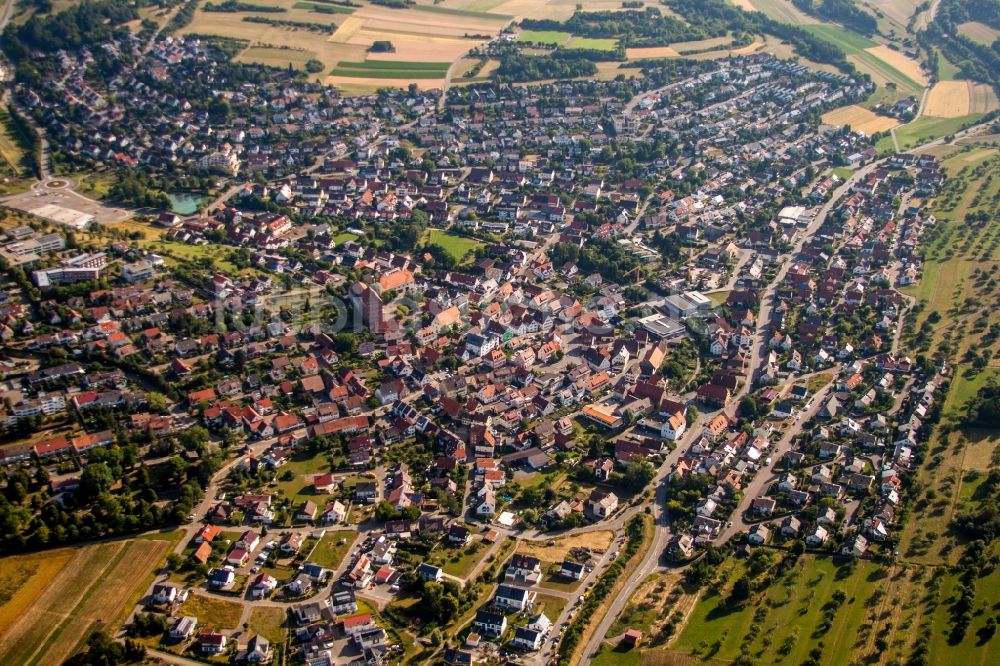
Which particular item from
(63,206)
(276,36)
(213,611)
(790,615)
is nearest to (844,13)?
(276,36)

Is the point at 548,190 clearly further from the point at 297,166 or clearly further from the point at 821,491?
the point at 821,491

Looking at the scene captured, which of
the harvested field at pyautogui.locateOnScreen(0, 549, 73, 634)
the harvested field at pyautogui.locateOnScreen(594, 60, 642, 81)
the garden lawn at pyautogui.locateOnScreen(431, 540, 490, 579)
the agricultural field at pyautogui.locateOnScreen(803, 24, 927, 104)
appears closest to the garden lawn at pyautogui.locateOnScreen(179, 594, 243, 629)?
the harvested field at pyautogui.locateOnScreen(0, 549, 73, 634)

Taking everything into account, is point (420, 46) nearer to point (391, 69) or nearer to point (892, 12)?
point (391, 69)

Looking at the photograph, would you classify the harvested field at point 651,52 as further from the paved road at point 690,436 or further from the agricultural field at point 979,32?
the agricultural field at point 979,32

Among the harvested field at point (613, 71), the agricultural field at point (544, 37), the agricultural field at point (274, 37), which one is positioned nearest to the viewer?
the harvested field at point (613, 71)

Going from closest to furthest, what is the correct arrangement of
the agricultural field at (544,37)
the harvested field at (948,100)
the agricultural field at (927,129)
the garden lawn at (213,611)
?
the garden lawn at (213,611)
the agricultural field at (927,129)
the harvested field at (948,100)
the agricultural field at (544,37)

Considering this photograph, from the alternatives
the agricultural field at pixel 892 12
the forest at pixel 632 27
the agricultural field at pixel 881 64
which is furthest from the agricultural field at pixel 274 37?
the agricultural field at pixel 892 12
